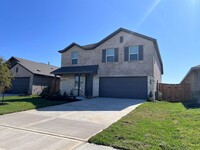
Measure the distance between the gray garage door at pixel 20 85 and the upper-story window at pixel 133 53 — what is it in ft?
47.5

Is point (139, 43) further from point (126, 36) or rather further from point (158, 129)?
point (158, 129)

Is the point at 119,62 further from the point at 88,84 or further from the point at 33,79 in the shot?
the point at 33,79

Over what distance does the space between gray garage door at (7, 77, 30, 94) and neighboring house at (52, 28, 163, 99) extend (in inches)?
242

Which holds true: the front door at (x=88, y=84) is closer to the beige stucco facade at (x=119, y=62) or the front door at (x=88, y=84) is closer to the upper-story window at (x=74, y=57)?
the beige stucco facade at (x=119, y=62)

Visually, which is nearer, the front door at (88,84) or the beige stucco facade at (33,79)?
the front door at (88,84)

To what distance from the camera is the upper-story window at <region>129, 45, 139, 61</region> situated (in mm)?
17406

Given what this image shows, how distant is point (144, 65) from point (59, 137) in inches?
515

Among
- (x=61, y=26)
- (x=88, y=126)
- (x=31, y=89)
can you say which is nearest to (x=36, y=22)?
(x=61, y=26)

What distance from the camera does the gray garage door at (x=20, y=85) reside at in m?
23.8

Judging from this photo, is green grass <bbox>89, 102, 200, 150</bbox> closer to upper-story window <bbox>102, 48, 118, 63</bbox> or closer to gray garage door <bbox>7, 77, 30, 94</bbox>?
upper-story window <bbox>102, 48, 118, 63</bbox>

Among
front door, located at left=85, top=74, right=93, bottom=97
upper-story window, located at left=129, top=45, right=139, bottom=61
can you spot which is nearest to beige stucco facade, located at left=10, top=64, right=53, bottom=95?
front door, located at left=85, top=74, right=93, bottom=97

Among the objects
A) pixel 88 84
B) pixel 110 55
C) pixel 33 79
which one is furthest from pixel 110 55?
pixel 33 79

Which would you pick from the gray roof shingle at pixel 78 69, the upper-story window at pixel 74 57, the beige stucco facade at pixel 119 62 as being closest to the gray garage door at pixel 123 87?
the beige stucco facade at pixel 119 62

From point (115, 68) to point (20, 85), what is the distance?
570 inches
